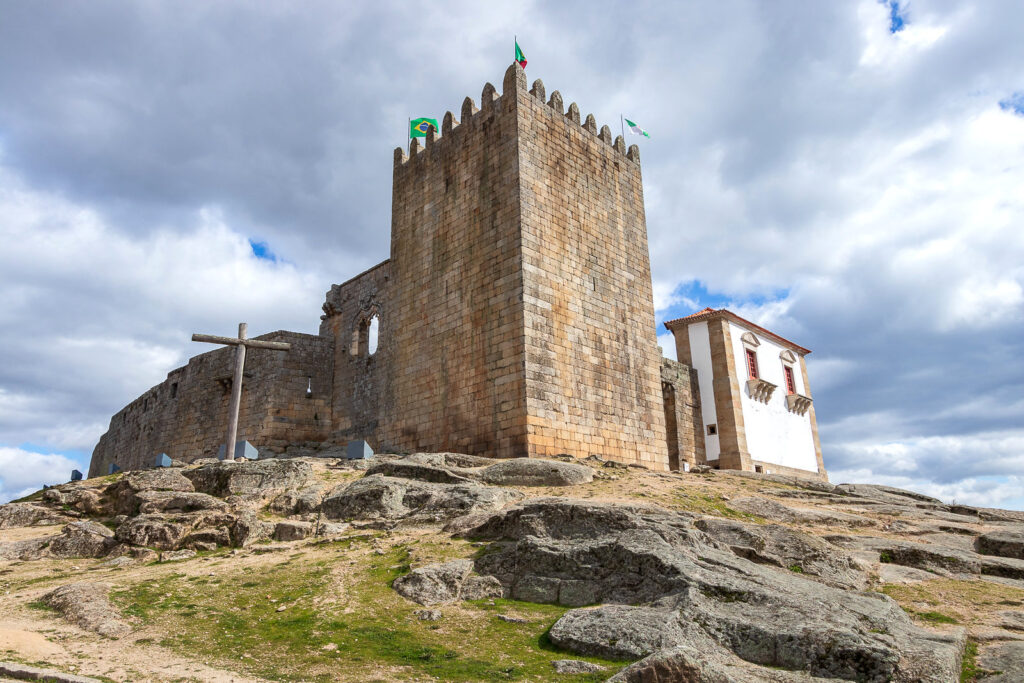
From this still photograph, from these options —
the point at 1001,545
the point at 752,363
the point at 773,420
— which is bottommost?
the point at 1001,545

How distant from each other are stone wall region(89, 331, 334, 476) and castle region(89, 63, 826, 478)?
0.22 ft

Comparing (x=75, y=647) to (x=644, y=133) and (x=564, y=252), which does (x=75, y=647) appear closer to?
(x=564, y=252)

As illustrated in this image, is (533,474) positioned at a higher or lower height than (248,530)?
higher

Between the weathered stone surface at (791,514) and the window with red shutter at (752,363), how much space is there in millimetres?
15422

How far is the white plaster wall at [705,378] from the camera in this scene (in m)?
25.2

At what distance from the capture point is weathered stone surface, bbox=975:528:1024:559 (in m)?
10.7

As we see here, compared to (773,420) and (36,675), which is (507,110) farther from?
(773,420)

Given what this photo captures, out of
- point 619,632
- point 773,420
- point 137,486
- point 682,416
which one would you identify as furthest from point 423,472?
point 773,420

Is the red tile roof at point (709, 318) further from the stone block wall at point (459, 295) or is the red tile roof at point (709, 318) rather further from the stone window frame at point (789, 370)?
the stone block wall at point (459, 295)

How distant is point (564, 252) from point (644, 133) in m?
6.47

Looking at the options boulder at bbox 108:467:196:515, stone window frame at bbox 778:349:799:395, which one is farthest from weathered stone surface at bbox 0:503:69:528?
stone window frame at bbox 778:349:799:395

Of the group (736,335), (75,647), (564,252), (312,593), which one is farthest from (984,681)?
(736,335)

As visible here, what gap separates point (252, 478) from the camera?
1173 centimetres

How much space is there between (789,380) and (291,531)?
2456 centimetres
